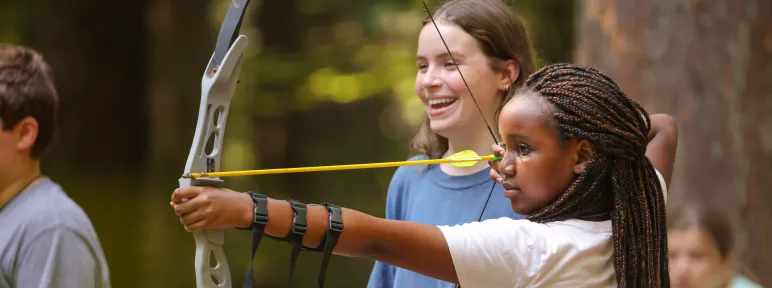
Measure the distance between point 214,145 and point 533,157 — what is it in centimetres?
72

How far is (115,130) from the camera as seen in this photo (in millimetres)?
7820

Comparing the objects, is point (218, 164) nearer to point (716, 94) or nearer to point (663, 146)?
point (663, 146)

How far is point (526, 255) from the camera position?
1964mm

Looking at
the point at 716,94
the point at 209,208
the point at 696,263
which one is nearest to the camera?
the point at 209,208

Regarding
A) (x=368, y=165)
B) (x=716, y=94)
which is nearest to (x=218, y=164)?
(x=368, y=165)

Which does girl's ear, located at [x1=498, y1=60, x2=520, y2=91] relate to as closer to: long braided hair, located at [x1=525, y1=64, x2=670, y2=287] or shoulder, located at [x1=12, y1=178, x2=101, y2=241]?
long braided hair, located at [x1=525, y1=64, x2=670, y2=287]

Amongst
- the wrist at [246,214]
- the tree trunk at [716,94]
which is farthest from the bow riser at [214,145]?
the tree trunk at [716,94]

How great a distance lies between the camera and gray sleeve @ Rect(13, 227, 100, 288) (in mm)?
2596

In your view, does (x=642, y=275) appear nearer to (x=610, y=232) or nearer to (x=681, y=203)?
(x=610, y=232)

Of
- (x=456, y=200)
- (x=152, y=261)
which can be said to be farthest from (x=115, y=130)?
(x=456, y=200)

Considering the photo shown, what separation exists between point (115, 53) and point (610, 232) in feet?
21.3

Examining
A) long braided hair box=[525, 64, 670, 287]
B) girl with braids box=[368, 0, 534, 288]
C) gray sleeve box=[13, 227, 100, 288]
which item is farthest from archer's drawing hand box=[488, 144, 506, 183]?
gray sleeve box=[13, 227, 100, 288]

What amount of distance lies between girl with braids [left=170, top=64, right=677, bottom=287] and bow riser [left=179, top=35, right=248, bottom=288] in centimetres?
16

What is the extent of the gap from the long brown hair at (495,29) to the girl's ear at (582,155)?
72 centimetres
